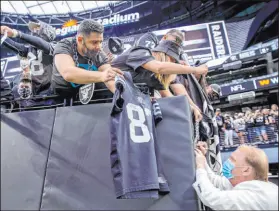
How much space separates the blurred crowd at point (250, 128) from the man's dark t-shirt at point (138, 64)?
7625mm

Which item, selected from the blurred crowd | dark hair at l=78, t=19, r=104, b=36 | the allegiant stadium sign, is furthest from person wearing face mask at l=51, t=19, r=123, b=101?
the allegiant stadium sign

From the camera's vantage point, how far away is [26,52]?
238cm

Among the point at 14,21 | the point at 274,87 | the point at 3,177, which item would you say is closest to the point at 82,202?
the point at 3,177

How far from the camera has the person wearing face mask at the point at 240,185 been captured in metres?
1.32

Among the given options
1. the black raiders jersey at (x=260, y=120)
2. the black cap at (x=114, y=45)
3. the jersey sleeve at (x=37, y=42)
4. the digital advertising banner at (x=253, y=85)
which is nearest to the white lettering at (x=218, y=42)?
the digital advertising banner at (x=253, y=85)

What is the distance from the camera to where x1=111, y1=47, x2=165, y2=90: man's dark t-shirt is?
1.84 m

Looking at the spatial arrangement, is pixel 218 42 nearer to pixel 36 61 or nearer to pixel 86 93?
pixel 36 61

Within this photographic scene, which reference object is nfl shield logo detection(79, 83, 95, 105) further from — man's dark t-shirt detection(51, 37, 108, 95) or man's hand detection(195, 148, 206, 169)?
man's hand detection(195, 148, 206, 169)

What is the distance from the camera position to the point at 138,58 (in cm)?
185

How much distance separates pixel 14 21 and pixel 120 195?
18.0 m

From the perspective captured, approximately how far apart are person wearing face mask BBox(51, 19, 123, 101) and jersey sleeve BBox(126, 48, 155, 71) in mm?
185

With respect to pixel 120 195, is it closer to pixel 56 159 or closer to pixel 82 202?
pixel 82 202

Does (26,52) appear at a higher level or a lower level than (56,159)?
higher

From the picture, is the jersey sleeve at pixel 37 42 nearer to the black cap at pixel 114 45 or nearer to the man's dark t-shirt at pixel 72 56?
the man's dark t-shirt at pixel 72 56
